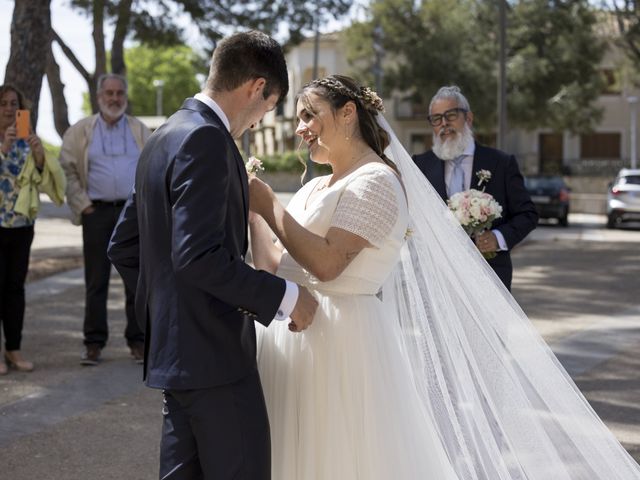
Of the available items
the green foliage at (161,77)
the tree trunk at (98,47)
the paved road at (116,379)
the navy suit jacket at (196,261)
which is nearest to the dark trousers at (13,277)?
the paved road at (116,379)

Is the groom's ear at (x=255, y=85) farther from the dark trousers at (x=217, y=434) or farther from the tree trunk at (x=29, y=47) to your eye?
the tree trunk at (x=29, y=47)

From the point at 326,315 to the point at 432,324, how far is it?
0.76 meters

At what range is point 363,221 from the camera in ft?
12.3

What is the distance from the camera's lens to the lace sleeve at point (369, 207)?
148 inches

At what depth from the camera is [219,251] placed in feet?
10.0

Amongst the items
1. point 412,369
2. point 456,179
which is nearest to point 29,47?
point 456,179

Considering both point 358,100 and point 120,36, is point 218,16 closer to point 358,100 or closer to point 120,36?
point 120,36

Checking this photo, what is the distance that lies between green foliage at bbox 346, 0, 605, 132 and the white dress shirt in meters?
43.1

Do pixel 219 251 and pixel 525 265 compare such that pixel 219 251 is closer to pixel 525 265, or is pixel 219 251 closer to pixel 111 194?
pixel 111 194

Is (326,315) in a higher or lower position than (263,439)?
higher

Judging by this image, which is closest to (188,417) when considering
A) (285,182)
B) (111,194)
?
(111,194)

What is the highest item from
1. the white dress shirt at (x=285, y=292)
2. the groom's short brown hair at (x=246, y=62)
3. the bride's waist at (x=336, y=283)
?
the groom's short brown hair at (x=246, y=62)

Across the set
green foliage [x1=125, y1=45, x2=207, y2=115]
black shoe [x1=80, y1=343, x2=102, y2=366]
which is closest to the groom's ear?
black shoe [x1=80, y1=343, x2=102, y2=366]

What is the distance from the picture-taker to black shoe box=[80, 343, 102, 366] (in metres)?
8.17
